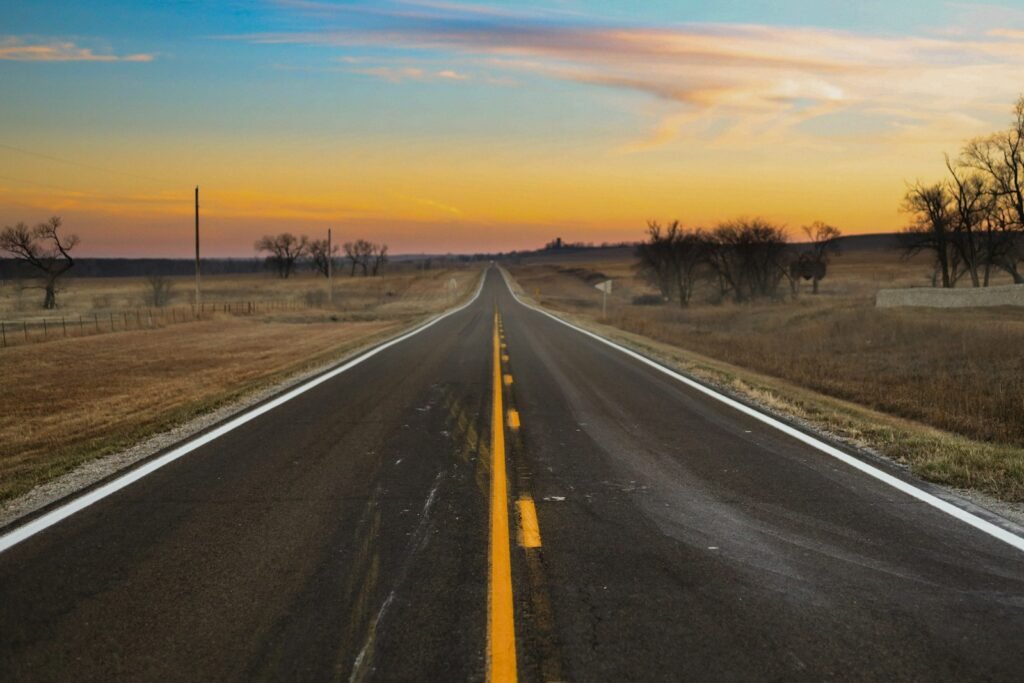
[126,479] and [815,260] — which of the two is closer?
[126,479]

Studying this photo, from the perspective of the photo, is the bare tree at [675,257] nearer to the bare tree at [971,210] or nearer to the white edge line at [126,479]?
the bare tree at [971,210]

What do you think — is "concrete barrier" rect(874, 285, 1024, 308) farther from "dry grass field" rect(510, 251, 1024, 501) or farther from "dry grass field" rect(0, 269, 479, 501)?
"dry grass field" rect(0, 269, 479, 501)

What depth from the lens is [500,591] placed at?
4227 mm

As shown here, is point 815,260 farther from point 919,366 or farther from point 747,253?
point 919,366

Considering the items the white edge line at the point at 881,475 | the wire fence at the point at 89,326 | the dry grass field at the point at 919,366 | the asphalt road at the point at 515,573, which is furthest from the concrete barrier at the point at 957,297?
the wire fence at the point at 89,326

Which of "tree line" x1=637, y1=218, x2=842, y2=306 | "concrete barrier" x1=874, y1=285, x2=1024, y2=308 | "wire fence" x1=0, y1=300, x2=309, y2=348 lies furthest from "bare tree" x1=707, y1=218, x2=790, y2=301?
"wire fence" x1=0, y1=300, x2=309, y2=348

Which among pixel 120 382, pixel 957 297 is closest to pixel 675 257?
pixel 957 297

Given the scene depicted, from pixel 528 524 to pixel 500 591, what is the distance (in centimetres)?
122

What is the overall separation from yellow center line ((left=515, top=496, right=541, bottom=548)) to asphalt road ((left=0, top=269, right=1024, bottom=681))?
0.08 ft

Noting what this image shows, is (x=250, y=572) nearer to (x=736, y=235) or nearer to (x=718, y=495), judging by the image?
(x=718, y=495)

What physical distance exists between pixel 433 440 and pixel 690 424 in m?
3.66

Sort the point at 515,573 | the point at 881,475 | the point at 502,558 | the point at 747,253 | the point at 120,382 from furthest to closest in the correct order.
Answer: the point at 747,253
the point at 120,382
the point at 881,475
the point at 502,558
the point at 515,573

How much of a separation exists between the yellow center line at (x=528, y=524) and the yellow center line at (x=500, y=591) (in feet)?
0.37

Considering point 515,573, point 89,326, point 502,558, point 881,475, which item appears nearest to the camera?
point 515,573
